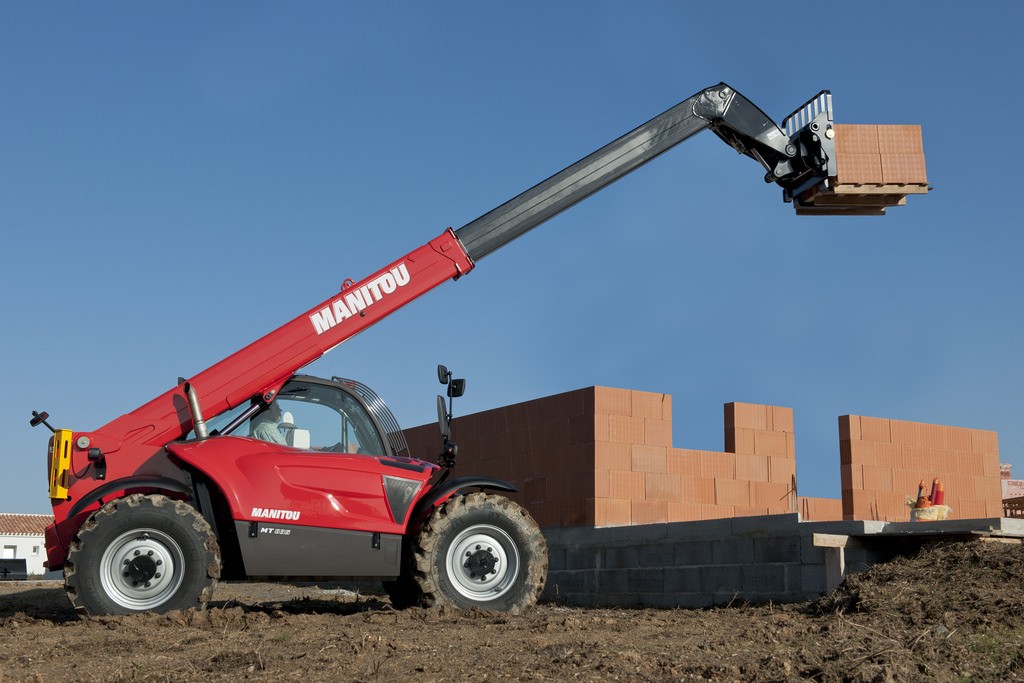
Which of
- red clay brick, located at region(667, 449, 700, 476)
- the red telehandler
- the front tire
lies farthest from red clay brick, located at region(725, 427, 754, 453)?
the front tire

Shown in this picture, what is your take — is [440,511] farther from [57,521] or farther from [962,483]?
[962,483]

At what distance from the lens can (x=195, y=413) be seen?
27.1 ft

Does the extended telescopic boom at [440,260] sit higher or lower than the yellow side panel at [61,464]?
higher

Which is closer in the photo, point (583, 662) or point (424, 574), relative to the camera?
point (583, 662)

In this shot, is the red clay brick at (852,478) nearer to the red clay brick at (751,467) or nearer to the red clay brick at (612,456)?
the red clay brick at (751,467)

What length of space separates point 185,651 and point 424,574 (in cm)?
242

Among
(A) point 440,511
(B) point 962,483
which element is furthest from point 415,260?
(B) point 962,483

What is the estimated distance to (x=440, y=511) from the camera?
326 inches

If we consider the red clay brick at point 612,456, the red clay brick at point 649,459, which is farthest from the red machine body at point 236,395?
the red clay brick at point 649,459

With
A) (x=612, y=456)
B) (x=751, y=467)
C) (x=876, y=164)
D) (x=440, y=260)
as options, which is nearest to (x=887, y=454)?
(x=751, y=467)

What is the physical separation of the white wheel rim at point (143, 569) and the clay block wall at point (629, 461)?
7.18 m

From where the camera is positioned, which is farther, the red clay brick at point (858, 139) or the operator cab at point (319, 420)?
the red clay brick at point (858, 139)

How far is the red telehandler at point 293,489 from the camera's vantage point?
7652 mm

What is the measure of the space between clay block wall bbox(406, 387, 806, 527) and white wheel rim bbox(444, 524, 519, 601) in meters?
5.50
